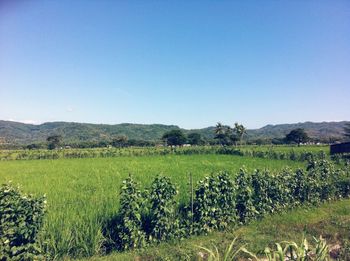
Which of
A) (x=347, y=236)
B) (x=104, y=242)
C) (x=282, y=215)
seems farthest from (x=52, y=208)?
(x=347, y=236)

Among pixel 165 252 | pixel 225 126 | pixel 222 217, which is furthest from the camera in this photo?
pixel 225 126

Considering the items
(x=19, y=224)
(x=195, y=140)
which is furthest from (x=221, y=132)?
(x=19, y=224)

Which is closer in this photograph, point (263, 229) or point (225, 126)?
point (263, 229)

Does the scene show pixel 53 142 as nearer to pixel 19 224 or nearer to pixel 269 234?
pixel 19 224

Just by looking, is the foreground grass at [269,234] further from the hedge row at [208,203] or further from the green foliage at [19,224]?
the green foliage at [19,224]

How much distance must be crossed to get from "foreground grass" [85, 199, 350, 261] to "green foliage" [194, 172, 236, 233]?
337 millimetres

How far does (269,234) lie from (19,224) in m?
6.39

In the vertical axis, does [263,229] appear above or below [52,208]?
below

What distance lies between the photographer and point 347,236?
6801 millimetres

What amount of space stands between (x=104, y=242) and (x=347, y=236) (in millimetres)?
6660

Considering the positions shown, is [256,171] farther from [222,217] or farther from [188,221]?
[188,221]

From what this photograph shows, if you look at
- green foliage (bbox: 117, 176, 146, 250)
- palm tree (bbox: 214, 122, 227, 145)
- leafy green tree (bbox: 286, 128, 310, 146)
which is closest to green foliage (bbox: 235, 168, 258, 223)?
green foliage (bbox: 117, 176, 146, 250)

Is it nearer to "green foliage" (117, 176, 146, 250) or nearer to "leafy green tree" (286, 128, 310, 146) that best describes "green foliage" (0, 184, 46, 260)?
"green foliage" (117, 176, 146, 250)

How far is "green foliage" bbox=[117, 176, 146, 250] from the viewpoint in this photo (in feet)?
20.2
